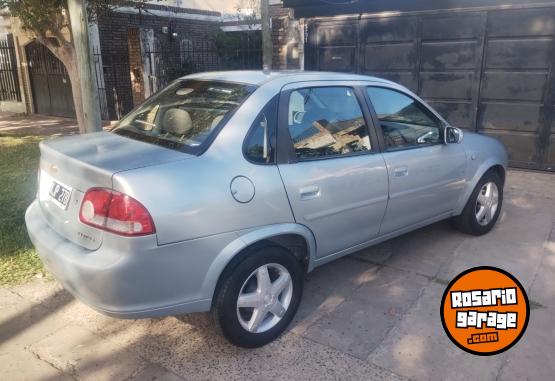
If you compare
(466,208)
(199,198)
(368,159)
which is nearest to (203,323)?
(199,198)

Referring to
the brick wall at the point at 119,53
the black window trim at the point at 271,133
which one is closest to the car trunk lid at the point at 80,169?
the black window trim at the point at 271,133

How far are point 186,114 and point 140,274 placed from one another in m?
1.17

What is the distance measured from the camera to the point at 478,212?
4.71 meters

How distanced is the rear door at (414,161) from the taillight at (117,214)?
194 cm

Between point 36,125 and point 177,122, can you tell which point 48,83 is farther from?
point 177,122

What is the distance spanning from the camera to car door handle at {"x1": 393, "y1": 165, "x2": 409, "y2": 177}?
3641 millimetres

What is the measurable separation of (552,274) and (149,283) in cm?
329

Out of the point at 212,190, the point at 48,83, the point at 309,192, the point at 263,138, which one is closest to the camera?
the point at 212,190

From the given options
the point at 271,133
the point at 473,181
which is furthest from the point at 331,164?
the point at 473,181

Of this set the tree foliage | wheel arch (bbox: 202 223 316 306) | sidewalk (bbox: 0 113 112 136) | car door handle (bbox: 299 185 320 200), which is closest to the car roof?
car door handle (bbox: 299 185 320 200)

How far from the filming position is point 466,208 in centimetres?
457

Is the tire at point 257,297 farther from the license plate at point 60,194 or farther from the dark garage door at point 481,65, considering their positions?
the dark garage door at point 481,65

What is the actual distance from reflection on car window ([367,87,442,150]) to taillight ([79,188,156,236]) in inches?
79.9

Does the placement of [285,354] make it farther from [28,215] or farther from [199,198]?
[28,215]
